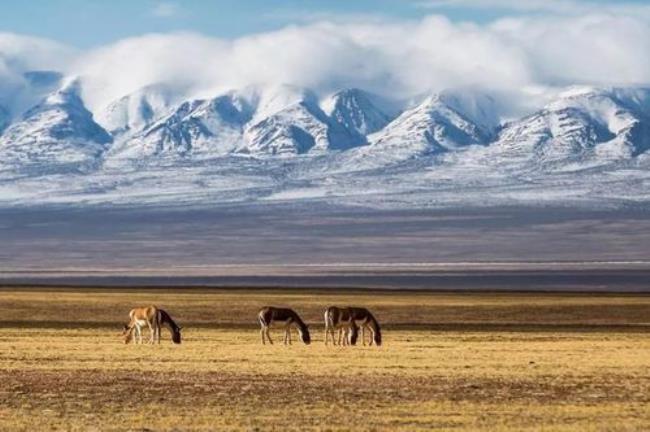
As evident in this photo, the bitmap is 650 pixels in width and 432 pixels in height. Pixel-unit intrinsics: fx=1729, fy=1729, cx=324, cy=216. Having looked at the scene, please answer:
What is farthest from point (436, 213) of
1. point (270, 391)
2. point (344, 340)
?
point (270, 391)

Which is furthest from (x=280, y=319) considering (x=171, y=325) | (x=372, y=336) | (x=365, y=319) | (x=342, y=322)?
(x=171, y=325)

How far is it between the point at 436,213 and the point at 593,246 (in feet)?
146

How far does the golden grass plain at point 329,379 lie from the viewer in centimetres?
2020

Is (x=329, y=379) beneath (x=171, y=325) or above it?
beneath

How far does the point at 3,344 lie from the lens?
3444 cm

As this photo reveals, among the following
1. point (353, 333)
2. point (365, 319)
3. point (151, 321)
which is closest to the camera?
point (353, 333)

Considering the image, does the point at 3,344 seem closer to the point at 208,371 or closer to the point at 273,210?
the point at 208,371

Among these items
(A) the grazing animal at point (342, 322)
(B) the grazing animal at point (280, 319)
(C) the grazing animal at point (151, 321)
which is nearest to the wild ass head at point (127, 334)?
(C) the grazing animal at point (151, 321)

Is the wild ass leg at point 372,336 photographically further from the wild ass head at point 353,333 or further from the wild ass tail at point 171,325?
the wild ass tail at point 171,325

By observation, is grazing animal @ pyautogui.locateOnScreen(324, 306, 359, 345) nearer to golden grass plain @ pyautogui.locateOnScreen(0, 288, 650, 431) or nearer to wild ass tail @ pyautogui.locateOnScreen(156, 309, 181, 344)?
golden grass plain @ pyautogui.locateOnScreen(0, 288, 650, 431)

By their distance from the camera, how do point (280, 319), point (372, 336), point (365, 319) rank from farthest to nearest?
point (280, 319) → point (372, 336) → point (365, 319)

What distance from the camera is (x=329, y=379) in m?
25.5

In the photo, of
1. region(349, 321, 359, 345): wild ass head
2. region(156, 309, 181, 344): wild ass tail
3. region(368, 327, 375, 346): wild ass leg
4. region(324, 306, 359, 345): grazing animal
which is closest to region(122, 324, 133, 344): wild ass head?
region(156, 309, 181, 344): wild ass tail

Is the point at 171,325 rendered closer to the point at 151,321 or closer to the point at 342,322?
the point at 151,321
